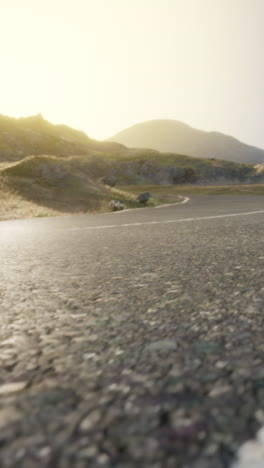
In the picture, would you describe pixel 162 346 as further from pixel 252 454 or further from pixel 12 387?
pixel 252 454

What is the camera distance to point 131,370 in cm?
145

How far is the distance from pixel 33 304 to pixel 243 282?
1474mm

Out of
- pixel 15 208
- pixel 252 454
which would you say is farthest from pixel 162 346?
pixel 15 208

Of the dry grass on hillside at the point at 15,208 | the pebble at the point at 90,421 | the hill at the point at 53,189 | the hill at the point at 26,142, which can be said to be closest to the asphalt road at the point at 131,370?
the pebble at the point at 90,421

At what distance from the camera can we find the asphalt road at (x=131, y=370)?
0.99 meters

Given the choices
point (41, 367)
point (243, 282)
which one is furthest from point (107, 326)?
point (243, 282)

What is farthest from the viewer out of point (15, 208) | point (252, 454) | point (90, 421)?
point (15, 208)

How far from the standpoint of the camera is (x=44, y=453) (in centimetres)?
98

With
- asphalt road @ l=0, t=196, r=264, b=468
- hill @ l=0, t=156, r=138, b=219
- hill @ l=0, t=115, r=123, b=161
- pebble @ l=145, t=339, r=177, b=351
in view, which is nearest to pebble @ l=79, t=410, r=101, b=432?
asphalt road @ l=0, t=196, r=264, b=468

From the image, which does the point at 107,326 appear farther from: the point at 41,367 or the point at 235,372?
the point at 235,372

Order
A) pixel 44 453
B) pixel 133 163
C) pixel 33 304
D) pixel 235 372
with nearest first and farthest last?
pixel 44 453
pixel 235 372
pixel 33 304
pixel 133 163

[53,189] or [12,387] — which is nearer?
[12,387]

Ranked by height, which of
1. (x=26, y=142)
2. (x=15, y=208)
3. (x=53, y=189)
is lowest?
(x=15, y=208)

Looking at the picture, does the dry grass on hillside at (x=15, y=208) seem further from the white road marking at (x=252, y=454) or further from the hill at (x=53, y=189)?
the white road marking at (x=252, y=454)
